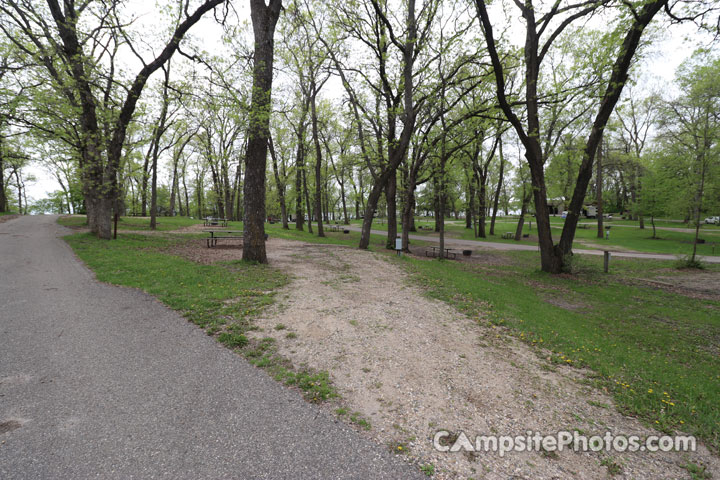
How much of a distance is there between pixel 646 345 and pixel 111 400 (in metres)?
8.77

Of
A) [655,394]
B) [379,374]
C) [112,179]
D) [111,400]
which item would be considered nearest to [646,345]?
[655,394]

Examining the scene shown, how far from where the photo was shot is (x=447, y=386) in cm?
344

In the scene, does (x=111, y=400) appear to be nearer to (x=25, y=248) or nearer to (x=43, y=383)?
(x=43, y=383)

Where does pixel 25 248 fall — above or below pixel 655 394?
above

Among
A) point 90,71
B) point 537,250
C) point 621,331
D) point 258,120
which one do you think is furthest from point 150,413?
point 537,250

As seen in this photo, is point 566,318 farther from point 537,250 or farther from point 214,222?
point 214,222

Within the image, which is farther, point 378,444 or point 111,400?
point 111,400

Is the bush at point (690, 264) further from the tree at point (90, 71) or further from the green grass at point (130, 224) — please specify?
the green grass at point (130, 224)

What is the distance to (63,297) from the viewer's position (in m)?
5.68

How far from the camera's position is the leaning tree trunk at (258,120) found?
8.40 m

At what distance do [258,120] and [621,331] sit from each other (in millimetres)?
10820

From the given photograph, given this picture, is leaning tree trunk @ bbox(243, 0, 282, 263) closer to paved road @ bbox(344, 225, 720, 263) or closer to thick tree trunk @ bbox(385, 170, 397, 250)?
thick tree trunk @ bbox(385, 170, 397, 250)

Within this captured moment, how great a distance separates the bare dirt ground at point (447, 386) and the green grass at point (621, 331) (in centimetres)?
43

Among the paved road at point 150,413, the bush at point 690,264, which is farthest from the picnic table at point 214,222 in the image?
the bush at point 690,264
